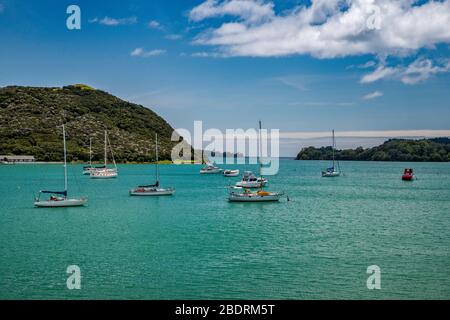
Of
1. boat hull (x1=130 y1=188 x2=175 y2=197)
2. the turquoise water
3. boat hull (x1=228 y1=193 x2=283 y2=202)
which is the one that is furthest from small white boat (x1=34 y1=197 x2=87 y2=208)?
boat hull (x1=228 y1=193 x2=283 y2=202)

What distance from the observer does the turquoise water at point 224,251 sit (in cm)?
2497

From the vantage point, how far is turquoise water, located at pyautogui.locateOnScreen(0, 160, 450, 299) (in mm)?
24969

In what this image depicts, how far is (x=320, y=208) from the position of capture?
61.6 m

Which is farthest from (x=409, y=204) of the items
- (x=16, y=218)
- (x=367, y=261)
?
(x=16, y=218)

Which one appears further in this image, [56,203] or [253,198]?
[253,198]

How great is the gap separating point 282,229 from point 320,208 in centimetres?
1875

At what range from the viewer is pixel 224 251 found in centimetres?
3388

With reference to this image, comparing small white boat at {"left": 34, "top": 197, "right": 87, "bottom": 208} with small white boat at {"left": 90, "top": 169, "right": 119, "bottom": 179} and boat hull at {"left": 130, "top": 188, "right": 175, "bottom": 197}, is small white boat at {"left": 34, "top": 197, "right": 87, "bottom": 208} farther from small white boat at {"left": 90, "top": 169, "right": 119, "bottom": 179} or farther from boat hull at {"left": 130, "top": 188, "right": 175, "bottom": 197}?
small white boat at {"left": 90, "top": 169, "right": 119, "bottom": 179}

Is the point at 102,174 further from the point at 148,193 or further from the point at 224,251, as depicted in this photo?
the point at 224,251

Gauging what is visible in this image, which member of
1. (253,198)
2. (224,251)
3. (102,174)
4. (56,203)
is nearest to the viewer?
(224,251)

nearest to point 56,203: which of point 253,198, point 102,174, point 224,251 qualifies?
point 253,198

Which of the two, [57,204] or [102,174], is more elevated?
[102,174]
